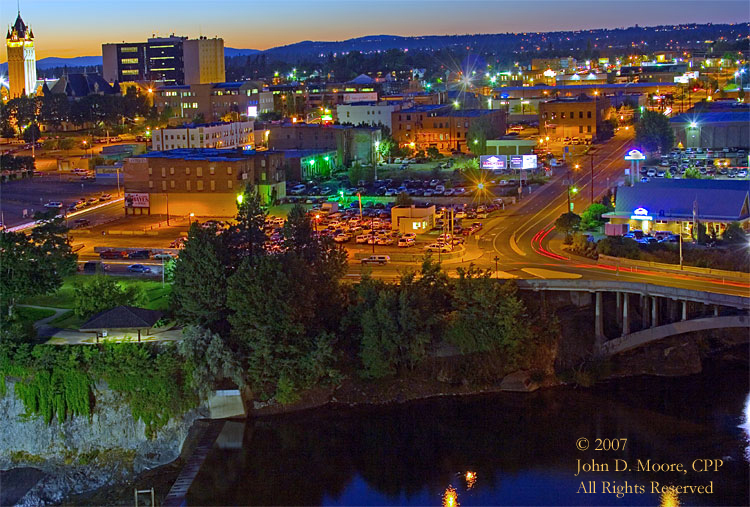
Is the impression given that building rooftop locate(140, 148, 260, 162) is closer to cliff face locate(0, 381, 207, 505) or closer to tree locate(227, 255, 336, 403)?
tree locate(227, 255, 336, 403)

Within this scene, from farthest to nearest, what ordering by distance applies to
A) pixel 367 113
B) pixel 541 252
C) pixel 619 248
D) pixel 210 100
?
pixel 210 100 < pixel 367 113 < pixel 541 252 < pixel 619 248

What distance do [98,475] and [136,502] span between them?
1443 millimetres

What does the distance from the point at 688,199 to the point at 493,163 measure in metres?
13.2

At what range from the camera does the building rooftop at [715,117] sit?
1700 inches

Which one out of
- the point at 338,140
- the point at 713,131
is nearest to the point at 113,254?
the point at 338,140

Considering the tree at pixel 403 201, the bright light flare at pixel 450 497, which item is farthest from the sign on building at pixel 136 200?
the bright light flare at pixel 450 497

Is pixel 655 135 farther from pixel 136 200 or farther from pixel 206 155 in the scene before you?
pixel 136 200

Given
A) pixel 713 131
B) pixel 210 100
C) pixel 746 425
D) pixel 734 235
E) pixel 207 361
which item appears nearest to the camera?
pixel 746 425

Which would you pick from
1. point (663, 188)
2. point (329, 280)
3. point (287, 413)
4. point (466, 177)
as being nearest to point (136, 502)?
point (287, 413)

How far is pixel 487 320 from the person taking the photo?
57.5ft

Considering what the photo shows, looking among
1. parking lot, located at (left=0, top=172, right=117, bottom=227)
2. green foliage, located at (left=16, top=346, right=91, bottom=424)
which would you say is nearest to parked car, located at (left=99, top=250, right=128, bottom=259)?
parking lot, located at (left=0, top=172, right=117, bottom=227)

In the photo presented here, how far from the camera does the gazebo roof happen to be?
16.9 m

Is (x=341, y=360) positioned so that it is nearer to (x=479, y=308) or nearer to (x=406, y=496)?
(x=479, y=308)

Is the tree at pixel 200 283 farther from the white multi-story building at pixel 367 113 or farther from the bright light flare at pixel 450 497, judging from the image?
the white multi-story building at pixel 367 113
